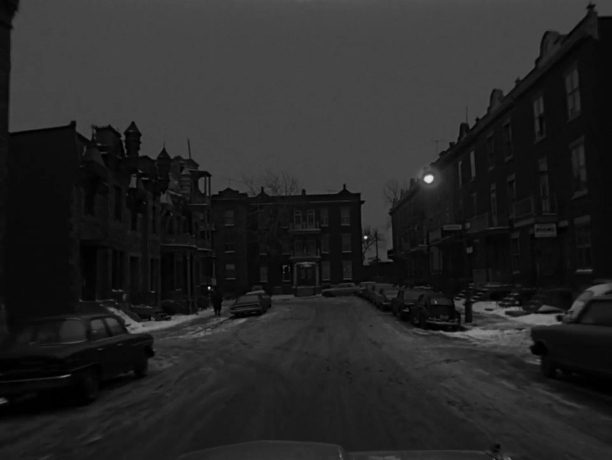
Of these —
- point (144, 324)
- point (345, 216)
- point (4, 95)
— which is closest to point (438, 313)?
point (144, 324)

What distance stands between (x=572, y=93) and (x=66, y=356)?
22.2 m

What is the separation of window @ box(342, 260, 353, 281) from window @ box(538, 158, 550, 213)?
142ft

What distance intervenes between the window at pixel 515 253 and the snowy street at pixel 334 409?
1589 centimetres

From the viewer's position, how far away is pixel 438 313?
22.8 m

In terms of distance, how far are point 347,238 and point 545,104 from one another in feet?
144

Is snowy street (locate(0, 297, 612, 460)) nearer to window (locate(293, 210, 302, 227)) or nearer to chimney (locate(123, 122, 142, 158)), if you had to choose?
chimney (locate(123, 122, 142, 158))

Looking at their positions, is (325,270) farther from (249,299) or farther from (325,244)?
(249,299)

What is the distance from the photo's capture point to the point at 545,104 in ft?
90.3

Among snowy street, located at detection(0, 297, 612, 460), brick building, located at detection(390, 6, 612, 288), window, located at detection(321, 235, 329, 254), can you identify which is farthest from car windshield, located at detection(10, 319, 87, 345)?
window, located at detection(321, 235, 329, 254)

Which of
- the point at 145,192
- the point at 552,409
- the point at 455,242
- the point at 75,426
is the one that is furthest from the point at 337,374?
the point at 455,242

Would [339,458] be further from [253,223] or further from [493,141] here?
[253,223]

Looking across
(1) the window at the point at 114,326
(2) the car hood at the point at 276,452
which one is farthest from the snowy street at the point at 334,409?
(2) the car hood at the point at 276,452

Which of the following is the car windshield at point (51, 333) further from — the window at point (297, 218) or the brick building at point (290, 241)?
the window at point (297, 218)

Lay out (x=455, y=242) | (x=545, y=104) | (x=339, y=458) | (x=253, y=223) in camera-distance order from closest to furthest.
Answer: (x=339, y=458) → (x=545, y=104) → (x=455, y=242) → (x=253, y=223)
